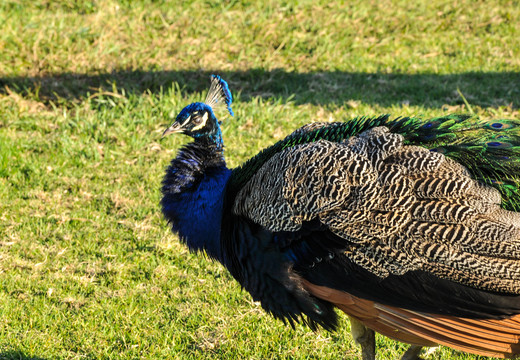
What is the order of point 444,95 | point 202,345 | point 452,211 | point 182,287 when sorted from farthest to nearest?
point 444,95
point 182,287
point 202,345
point 452,211

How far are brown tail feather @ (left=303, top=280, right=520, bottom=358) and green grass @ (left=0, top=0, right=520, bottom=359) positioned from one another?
0.73 meters

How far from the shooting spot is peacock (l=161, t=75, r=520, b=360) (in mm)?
2574

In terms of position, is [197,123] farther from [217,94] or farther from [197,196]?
[197,196]

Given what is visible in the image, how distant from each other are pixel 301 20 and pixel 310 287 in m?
5.27

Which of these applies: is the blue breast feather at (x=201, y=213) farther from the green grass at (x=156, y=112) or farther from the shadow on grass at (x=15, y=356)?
the shadow on grass at (x=15, y=356)

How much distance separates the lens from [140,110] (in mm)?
5660

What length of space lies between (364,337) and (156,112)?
332 cm

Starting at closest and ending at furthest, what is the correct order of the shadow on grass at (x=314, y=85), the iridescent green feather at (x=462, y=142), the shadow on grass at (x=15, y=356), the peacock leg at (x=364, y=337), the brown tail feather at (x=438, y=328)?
the brown tail feather at (x=438, y=328)
the iridescent green feather at (x=462, y=142)
the peacock leg at (x=364, y=337)
the shadow on grass at (x=15, y=356)
the shadow on grass at (x=314, y=85)

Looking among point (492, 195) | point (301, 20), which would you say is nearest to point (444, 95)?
point (301, 20)

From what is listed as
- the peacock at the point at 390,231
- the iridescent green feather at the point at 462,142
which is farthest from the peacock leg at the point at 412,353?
the iridescent green feather at the point at 462,142

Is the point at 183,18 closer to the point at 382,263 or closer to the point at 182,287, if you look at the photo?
the point at 182,287

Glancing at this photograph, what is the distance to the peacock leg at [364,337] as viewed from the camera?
3.04m

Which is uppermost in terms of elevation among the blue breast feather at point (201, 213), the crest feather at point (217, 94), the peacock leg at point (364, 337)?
the crest feather at point (217, 94)

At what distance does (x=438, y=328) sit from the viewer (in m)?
2.59
